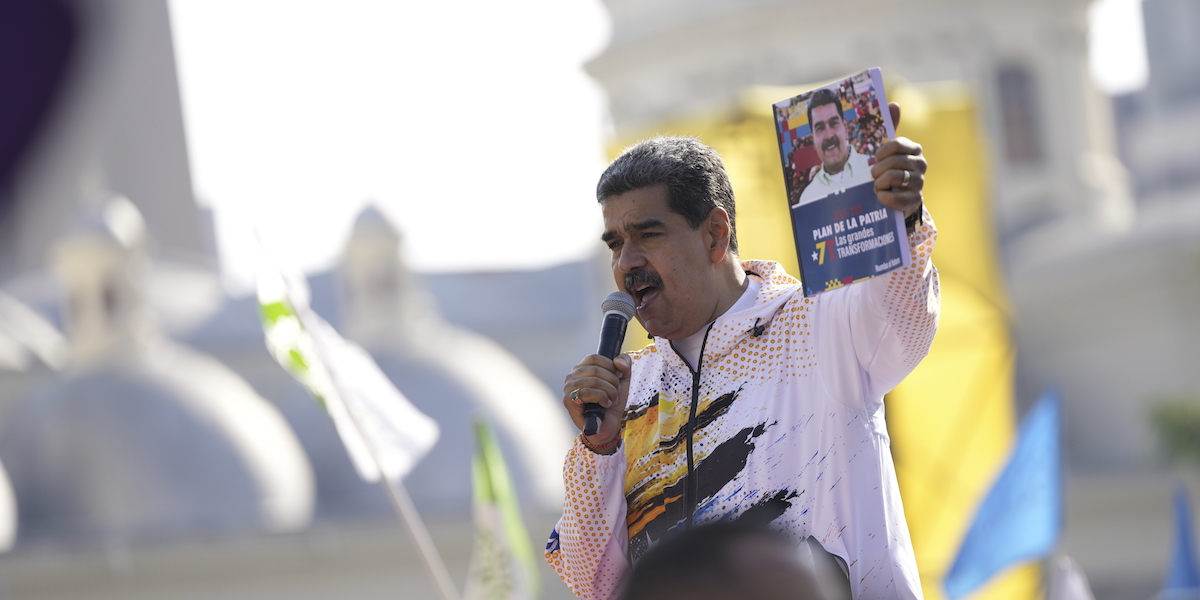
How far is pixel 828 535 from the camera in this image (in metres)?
2.16

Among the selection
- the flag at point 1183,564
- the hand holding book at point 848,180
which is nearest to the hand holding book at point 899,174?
the hand holding book at point 848,180

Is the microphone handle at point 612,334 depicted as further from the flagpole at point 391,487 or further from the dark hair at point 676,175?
the flagpole at point 391,487

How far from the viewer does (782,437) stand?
7.30ft

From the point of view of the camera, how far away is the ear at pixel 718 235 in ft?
7.72

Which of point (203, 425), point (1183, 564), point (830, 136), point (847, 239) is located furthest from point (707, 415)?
point (203, 425)

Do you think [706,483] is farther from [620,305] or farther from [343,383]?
[343,383]

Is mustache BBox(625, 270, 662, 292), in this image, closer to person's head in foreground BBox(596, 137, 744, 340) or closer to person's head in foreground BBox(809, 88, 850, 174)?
person's head in foreground BBox(596, 137, 744, 340)

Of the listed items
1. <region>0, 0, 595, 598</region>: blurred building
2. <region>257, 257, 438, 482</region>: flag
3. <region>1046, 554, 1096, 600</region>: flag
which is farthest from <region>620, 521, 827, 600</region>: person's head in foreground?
<region>0, 0, 595, 598</region>: blurred building

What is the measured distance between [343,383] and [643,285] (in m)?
4.00

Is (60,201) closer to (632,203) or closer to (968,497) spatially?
(968,497)

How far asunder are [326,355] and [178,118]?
125ft

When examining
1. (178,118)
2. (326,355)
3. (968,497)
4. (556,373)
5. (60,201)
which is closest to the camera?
(326,355)

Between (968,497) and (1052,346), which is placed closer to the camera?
(968,497)

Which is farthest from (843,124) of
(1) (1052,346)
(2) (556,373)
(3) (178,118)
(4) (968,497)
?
(3) (178,118)
